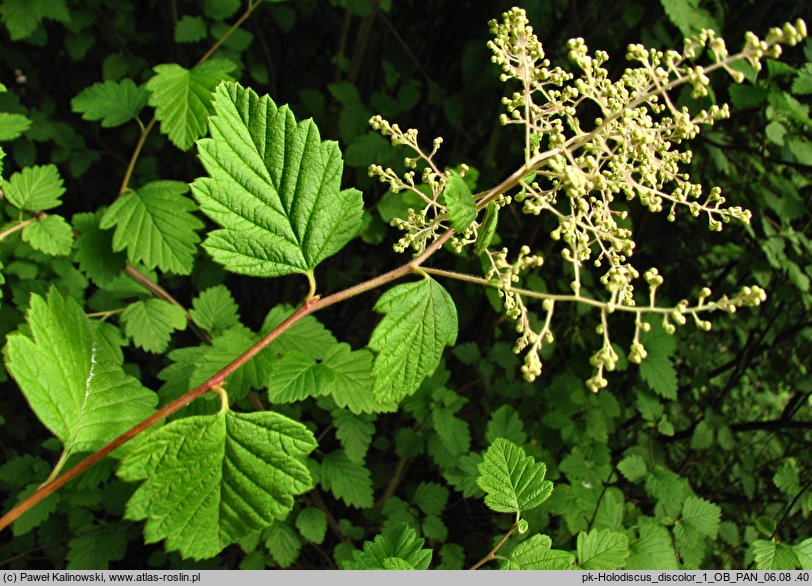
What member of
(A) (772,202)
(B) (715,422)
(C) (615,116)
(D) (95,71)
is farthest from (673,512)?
(D) (95,71)

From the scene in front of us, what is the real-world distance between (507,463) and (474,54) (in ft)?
4.86

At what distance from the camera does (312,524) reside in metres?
1.87

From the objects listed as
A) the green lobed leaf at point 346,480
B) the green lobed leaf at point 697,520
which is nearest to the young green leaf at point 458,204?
the green lobed leaf at point 346,480

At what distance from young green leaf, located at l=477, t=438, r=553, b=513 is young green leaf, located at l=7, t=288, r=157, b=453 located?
1.86ft

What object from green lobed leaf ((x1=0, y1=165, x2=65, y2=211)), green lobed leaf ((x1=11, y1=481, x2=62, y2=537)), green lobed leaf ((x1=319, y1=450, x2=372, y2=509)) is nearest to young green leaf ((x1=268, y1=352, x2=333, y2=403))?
green lobed leaf ((x1=0, y1=165, x2=65, y2=211))

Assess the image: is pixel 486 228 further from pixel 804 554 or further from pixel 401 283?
pixel 804 554

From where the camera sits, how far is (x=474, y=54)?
6.82 feet

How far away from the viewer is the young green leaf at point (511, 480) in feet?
3.46

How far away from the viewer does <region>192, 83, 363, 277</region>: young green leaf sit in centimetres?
84

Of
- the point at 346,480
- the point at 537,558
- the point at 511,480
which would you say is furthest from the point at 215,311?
the point at 537,558

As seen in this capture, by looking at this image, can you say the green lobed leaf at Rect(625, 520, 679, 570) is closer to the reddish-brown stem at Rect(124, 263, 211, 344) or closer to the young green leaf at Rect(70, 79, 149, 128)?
the reddish-brown stem at Rect(124, 263, 211, 344)

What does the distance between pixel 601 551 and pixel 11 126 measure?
146 centimetres

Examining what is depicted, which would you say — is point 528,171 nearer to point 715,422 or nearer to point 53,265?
point 53,265

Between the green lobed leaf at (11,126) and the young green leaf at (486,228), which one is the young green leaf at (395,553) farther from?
the green lobed leaf at (11,126)
